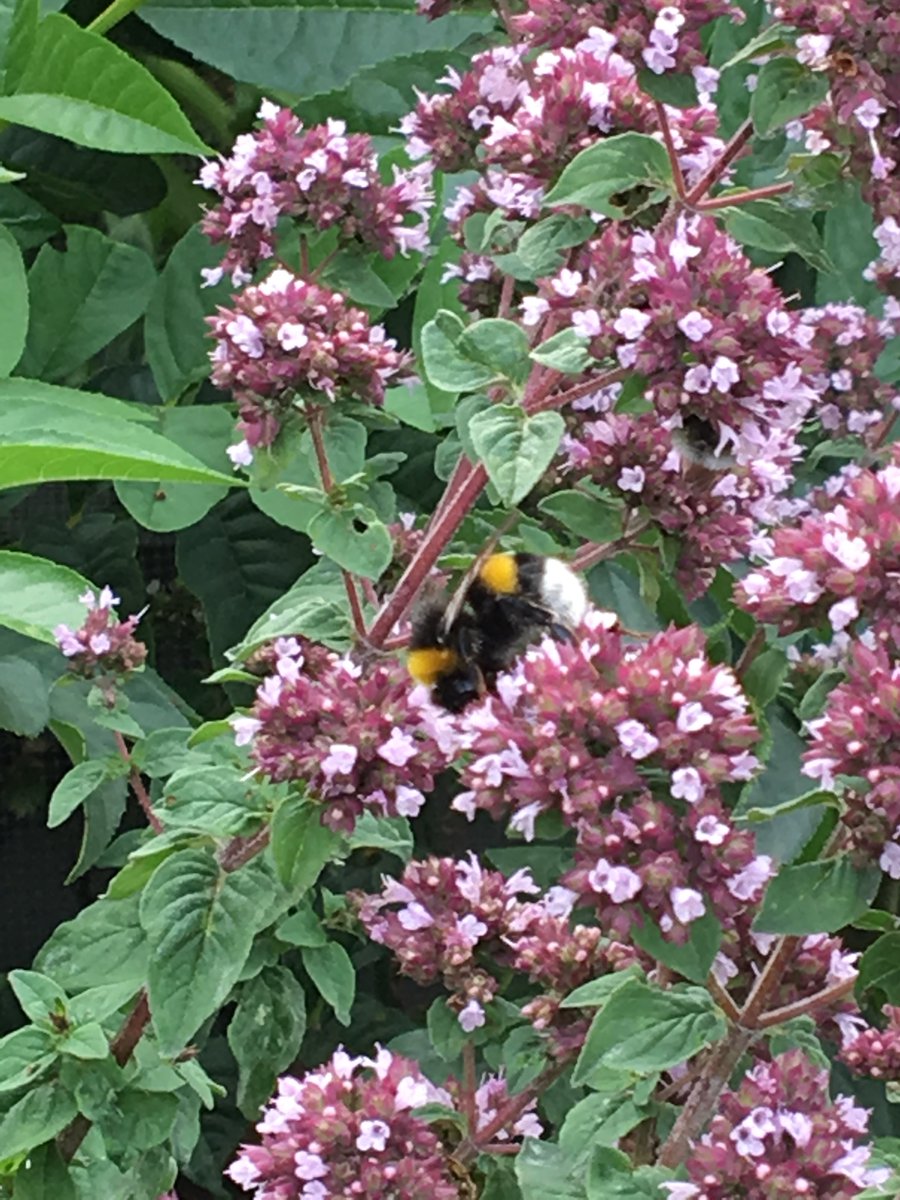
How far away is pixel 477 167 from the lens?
34.7 inches

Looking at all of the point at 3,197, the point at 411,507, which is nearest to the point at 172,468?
the point at 411,507

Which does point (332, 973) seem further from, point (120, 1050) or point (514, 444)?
point (514, 444)

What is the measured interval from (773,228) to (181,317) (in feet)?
2.51

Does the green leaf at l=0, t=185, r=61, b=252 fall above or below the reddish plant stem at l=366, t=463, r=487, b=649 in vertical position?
below

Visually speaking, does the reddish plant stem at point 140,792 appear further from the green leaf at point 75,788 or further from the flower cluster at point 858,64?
the flower cluster at point 858,64

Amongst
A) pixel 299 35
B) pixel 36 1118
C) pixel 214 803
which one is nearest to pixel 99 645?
pixel 214 803

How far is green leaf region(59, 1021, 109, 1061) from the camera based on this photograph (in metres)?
0.79

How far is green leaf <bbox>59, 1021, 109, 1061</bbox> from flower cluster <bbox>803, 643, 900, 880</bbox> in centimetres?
42

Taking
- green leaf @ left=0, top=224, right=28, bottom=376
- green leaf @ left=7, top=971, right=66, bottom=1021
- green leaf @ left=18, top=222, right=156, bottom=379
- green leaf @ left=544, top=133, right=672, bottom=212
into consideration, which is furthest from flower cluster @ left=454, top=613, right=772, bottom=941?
green leaf @ left=18, top=222, right=156, bottom=379

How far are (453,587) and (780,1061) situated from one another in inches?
11.9

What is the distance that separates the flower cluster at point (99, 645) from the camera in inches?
36.2

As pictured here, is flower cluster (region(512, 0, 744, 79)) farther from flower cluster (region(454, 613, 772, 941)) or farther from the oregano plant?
flower cluster (region(454, 613, 772, 941))

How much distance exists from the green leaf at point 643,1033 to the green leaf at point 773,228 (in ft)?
Answer: 1.17

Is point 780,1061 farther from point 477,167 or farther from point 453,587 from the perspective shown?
point 477,167
